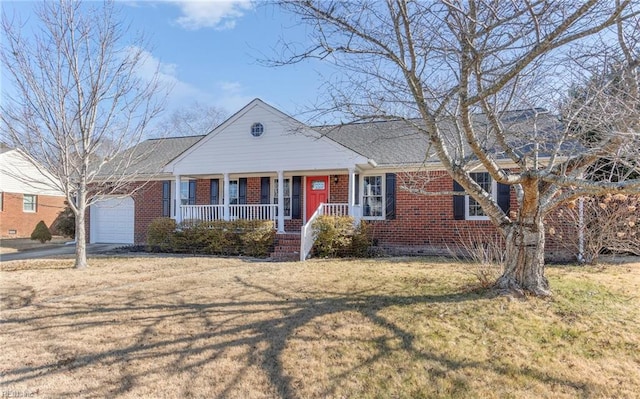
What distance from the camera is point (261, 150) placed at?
13.1 m

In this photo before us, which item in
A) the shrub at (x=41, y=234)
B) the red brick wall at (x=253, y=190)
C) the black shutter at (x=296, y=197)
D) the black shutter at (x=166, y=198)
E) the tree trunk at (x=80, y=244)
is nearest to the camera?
the tree trunk at (x=80, y=244)

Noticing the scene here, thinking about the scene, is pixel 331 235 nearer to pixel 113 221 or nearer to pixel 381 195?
pixel 381 195

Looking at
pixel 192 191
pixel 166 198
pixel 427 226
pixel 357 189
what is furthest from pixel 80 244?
pixel 427 226

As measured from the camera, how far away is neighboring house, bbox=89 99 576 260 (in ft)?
39.7

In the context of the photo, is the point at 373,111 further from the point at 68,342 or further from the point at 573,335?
the point at 68,342

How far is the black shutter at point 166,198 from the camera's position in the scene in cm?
1570

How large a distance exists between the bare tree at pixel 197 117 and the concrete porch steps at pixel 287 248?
90.3 ft

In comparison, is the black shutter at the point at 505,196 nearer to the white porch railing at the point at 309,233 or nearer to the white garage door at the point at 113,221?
the white porch railing at the point at 309,233

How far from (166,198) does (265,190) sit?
441 centimetres

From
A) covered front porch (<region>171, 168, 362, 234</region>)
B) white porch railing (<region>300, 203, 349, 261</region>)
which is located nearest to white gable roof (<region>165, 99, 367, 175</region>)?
covered front porch (<region>171, 168, 362, 234</region>)

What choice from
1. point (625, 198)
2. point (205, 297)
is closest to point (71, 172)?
point (205, 297)

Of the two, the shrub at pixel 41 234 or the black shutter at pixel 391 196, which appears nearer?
the black shutter at pixel 391 196

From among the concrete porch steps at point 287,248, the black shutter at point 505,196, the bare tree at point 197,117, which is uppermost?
the bare tree at point 197,117

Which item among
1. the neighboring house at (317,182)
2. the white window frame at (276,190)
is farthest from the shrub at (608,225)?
the white window frame at (276,190)
